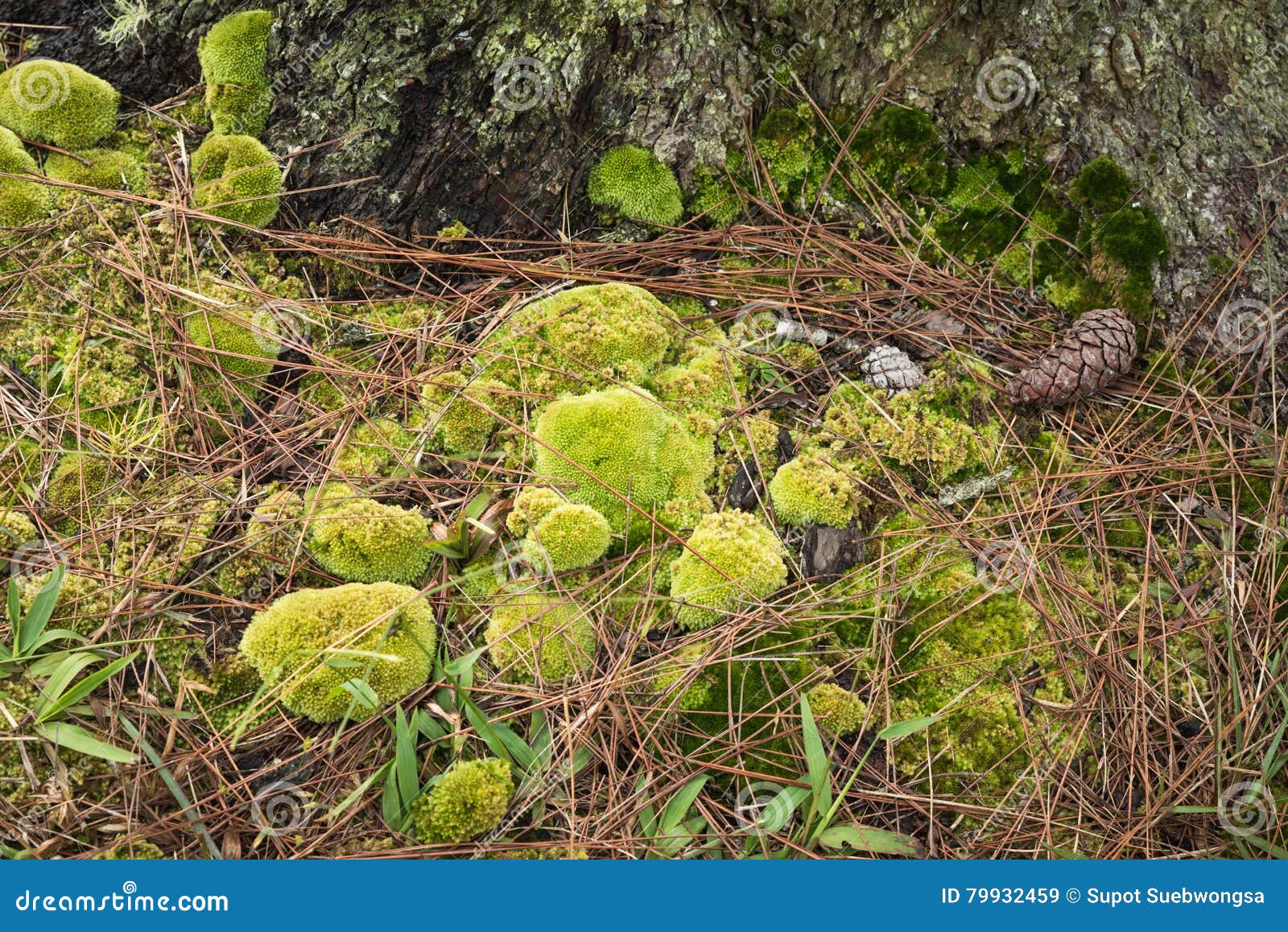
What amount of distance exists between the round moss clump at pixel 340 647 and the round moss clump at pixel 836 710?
1.17 metres

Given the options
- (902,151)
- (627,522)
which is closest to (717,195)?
(902,151)

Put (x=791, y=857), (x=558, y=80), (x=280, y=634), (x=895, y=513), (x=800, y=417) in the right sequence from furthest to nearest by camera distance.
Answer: (x=558, y=80), (x=800, y=417), (x=895, y=513), (x=280, y=634), (x=791, y=857)

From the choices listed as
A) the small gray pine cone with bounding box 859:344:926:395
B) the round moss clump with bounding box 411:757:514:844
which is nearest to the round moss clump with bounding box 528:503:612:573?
the round moss clump with bounding box 411:757:514:844

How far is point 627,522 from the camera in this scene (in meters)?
2.67

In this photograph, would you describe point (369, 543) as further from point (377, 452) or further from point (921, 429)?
point (921, 429)

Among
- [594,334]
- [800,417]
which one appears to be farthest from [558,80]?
[800,417]

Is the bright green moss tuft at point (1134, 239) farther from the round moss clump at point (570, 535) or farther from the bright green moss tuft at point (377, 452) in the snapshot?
the bright green moss tuft at point (377, 452)

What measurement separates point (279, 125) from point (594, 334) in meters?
1.60

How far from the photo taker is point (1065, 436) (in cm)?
294

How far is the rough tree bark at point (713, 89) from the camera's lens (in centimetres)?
311

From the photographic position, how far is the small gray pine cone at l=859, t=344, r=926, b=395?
9.86 feet

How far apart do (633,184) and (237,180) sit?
1547mm

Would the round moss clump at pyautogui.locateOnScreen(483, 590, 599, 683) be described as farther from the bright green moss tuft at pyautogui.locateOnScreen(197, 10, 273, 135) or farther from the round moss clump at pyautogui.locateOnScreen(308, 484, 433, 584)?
the bright green moss tuft at pyautogui.locateOnScreen(197, 10, 273, 135)

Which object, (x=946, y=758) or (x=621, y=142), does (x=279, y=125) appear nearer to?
(x=621, y=142)
